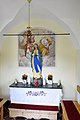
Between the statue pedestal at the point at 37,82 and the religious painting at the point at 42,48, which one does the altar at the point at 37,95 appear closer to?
the statue pedestal at the point at 37,82

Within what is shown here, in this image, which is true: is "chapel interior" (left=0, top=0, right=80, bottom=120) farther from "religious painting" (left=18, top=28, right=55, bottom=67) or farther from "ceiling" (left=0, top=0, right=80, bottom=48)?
"ceiling" (left=0, top=0, right=80, bottom=48)

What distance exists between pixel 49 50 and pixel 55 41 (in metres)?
0.44

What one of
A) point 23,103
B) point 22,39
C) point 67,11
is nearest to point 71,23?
point 67,11

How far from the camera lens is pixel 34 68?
732 centimetres

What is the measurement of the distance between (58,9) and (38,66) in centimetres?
265

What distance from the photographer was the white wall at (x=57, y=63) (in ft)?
24.8

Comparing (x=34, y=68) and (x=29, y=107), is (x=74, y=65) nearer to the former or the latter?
(x=34, y=68)

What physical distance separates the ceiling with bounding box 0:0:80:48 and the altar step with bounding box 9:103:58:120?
263 cm

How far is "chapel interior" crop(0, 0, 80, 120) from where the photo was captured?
20.9 feet

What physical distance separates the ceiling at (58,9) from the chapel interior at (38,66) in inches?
5.4

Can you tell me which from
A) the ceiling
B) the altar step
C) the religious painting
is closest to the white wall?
the religious painting

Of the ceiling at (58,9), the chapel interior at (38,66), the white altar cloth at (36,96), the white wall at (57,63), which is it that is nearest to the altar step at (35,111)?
the chapel interior at (38,66)

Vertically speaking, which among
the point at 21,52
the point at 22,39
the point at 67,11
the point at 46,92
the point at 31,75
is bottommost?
the point at 46,92

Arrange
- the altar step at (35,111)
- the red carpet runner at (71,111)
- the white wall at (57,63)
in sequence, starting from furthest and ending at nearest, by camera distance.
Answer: the white wall at (57,63), the altar step at (35,111), the red carpet runner at (71,111)
